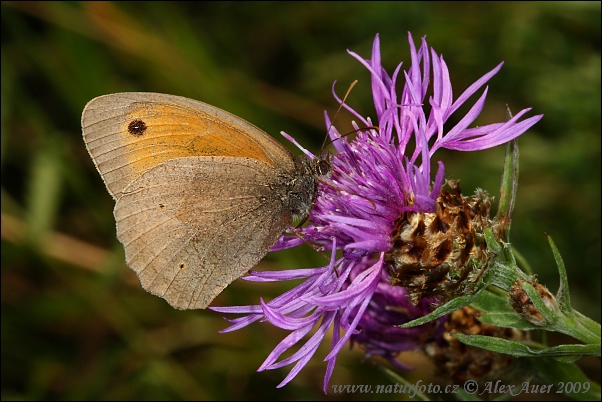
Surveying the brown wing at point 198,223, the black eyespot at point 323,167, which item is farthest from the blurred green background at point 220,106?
the black eyespot at point 323,167

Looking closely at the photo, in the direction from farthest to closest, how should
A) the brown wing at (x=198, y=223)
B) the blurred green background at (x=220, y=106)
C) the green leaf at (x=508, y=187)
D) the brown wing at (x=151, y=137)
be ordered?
the blurred green background at (x=220, y=106), the brown wing at (x=151, y=137), the brown wing at (x=198, y=223), the green leaf at (x=508, y=187)

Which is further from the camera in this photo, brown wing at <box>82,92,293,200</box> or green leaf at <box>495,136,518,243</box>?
brown wing at <box>82,92,293,200</box>

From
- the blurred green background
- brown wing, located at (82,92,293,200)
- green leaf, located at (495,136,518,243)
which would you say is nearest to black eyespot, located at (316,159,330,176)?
brown wing, located at (82,92,293,200)

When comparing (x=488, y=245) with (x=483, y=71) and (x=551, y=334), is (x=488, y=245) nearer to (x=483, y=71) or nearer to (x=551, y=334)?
(x=551, y=334)

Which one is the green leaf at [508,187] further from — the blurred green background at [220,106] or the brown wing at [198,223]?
the blurred green background at [220,106]

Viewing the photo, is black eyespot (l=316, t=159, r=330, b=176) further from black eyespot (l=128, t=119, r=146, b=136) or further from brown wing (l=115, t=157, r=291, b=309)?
black eyespot (l=128, t=119, r=146, b=136)

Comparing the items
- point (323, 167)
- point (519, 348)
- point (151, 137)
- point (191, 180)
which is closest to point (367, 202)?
point (323, 167)

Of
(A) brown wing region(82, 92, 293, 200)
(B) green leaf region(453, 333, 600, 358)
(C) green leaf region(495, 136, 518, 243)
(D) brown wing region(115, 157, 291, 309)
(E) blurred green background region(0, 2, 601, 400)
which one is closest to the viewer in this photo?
(B) green leaf region(453, 333, 600, 358)
